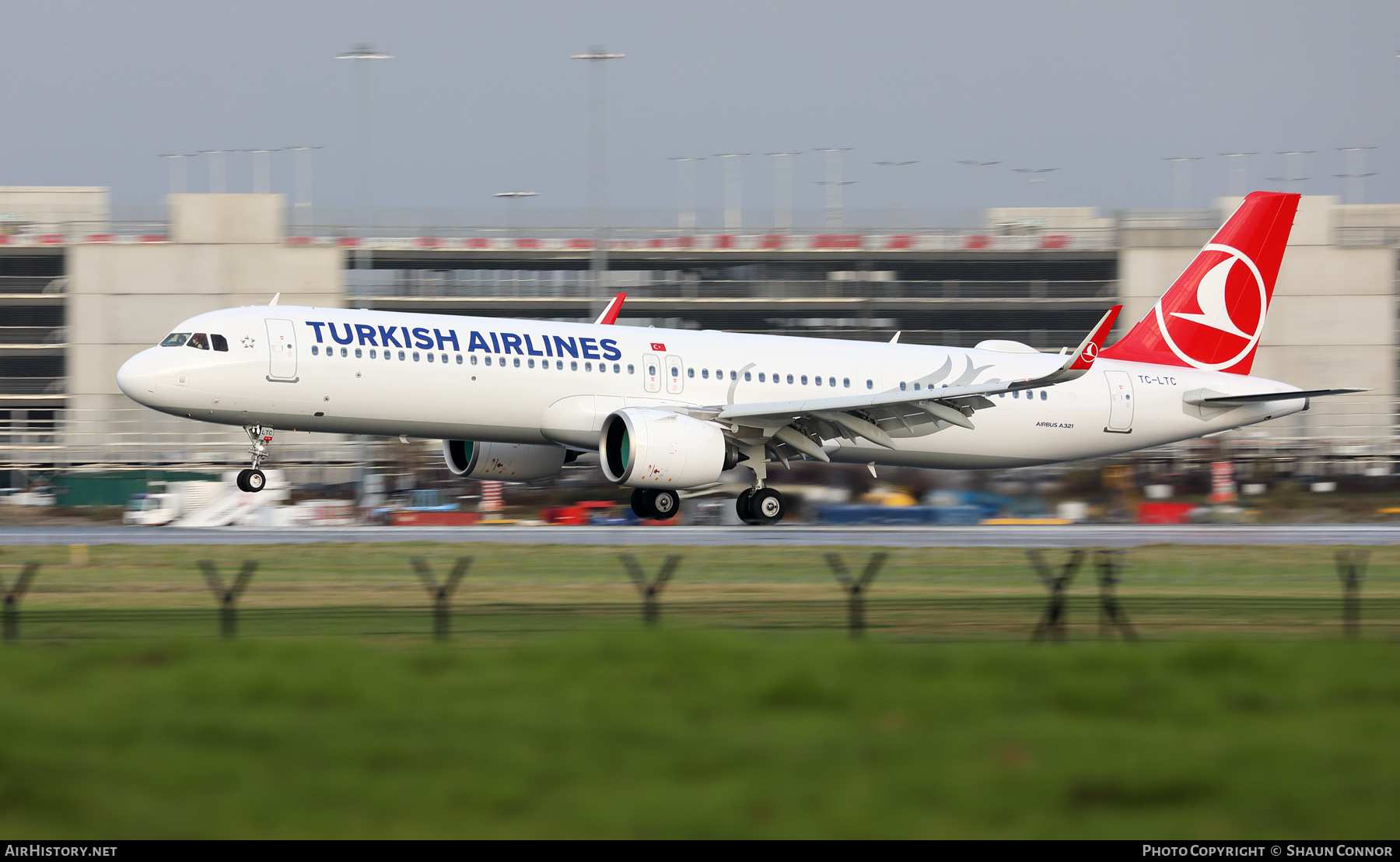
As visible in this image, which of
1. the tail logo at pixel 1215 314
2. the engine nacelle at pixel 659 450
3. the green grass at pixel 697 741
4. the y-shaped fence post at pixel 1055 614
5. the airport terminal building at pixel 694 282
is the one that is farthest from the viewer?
the airport terminal building at pixel 694 282

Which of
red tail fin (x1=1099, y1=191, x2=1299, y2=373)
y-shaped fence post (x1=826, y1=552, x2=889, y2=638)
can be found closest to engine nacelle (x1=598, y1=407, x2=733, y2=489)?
y-shaped fence post (x1=826, y1=552, x2=889, y2=638)

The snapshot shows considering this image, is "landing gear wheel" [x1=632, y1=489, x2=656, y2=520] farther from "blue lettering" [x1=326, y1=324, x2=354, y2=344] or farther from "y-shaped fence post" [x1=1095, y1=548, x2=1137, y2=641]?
"y-shaped fence post" [x1=1095, y1=548, x2=1137, y2=641]

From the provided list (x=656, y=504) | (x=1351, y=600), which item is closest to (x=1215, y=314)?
Answer: (x=656, y=504)

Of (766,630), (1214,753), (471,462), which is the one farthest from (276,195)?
(1214,753)

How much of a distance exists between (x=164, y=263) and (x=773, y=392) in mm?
45779

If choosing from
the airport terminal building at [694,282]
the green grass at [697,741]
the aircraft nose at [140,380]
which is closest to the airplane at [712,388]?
the aircraft nose at [140,380]

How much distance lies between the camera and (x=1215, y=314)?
1403 inches

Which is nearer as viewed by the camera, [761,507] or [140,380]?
[140,380]

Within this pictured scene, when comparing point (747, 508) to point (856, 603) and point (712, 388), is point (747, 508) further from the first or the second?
point (856, 603)

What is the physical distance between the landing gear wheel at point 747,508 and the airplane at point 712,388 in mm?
47

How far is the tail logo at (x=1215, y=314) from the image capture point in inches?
1401

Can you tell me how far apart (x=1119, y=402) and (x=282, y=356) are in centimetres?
1989

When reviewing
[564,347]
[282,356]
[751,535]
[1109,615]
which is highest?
[564,347]

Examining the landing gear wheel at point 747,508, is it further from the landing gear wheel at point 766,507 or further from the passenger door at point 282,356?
the passenger door at point 282,356
